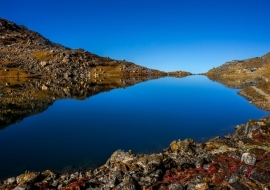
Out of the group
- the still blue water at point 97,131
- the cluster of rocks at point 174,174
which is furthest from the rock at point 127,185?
the still blue water at point 97,131

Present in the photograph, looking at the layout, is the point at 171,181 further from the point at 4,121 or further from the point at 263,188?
the point at 4,121

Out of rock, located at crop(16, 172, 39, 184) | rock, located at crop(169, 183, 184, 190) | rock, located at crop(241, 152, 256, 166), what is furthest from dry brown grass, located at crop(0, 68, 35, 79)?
rock, located at crop(241, 152, 256, 166)

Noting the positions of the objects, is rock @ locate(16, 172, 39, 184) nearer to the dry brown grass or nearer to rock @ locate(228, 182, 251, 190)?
rock @ locate(228, 182, 251, 190)

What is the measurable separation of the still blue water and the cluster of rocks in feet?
21.4

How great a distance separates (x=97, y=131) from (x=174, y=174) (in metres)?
28.5

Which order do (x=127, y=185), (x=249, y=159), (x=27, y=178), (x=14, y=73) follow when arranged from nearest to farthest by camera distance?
(x=127, y=185) → (x=249, y=159) → (x=27, y=178) → (x=14, y=73)

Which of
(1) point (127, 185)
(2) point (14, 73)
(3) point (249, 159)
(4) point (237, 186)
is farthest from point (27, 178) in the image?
(2) point (14, 73)

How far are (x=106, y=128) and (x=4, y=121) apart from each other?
87.4 feet

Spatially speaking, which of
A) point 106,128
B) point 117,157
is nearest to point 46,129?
point 106,128

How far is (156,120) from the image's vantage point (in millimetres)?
63688

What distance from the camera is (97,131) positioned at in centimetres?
5284

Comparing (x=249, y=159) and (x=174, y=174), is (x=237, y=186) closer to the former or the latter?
(x=249, y=159)

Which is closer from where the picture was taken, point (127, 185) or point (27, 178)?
point (127, 185)

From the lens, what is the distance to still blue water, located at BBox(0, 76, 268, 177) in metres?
38.0
